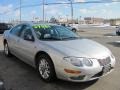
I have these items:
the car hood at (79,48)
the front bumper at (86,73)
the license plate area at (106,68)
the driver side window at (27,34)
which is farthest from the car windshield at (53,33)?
the license plate area at (106,68)

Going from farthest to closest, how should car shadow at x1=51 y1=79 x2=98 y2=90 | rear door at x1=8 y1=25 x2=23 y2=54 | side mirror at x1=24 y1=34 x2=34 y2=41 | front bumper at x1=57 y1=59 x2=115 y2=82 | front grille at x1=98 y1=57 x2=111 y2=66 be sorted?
rear door at x1=8 y1=25 x2=23 y2=54 → side mirror at x1=24 y1=34 x2=34 y2=41 → car shadow at x1=51 y1=79 x2=98 y2=90 → front grille at x1=98 y1=57 x2=111 y2=66 → front bumper at x1=57 y1=59 x2=115 y2=82

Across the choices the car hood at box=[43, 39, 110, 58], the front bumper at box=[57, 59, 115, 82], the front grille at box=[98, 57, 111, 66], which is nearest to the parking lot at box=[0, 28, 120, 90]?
the front bumper at box=[57, 59, 115, 82]

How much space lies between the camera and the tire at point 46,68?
5361 mm

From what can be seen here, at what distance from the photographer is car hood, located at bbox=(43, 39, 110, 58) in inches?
201

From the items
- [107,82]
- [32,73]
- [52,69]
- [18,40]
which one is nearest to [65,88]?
[52,69]

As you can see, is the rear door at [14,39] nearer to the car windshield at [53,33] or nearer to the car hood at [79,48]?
the car windshield at [53,33]

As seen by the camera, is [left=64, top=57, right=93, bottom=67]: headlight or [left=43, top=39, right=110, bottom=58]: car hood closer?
[left=64, top=57, right=93, bottom=67]: headlight

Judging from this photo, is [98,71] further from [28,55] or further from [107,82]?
[28,55]

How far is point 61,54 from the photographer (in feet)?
16.9

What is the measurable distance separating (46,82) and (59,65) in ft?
2.21

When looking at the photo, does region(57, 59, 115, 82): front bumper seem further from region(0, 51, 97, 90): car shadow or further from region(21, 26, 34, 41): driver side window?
region(21, 26, 34, 41): driver side window

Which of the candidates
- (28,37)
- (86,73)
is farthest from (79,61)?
(28,37)

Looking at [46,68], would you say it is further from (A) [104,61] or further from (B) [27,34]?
(B) [27,34]

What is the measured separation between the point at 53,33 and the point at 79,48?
1.31 metres
